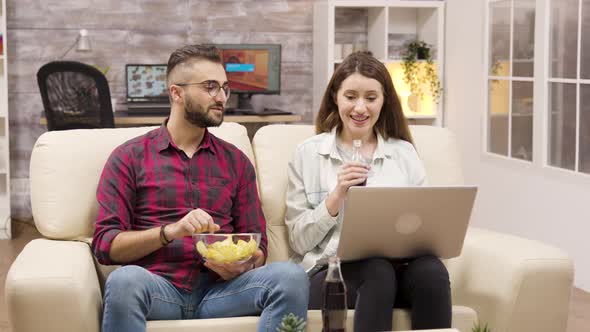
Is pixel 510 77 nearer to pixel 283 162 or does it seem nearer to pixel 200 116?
pixel 283 162

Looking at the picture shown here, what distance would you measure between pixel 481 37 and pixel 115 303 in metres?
3.90

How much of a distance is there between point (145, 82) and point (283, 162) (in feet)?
11.6

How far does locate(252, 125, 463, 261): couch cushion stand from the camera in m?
2.73

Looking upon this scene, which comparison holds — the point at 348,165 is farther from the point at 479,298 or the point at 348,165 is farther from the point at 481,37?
the point at 481,37

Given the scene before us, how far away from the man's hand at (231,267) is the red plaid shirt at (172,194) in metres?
0.09

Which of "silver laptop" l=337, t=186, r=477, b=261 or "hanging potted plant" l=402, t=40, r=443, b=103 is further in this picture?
"hanging potted plant" l=402, t=40, r=443, b=103

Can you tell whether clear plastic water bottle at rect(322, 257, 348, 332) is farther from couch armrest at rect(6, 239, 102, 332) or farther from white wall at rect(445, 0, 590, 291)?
white wall at rect(445, 0, 590, 291)

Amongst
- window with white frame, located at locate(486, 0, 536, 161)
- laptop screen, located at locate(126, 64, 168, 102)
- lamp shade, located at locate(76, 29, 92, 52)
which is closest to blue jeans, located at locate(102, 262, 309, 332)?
window with white frame, located at locate(486, 0, 536, 161)

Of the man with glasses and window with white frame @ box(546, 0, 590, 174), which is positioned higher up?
window with white frame @ box(546, 0, 590, 174)

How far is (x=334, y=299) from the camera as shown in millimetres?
1803

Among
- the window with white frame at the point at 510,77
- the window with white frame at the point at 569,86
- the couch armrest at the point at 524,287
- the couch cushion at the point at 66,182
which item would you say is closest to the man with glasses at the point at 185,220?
the couch cushion at the point at 66,182

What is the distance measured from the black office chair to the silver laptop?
11.1 feet

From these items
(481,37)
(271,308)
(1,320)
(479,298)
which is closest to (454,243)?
(479,298)

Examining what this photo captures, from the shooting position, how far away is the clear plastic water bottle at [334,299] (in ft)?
5.92
